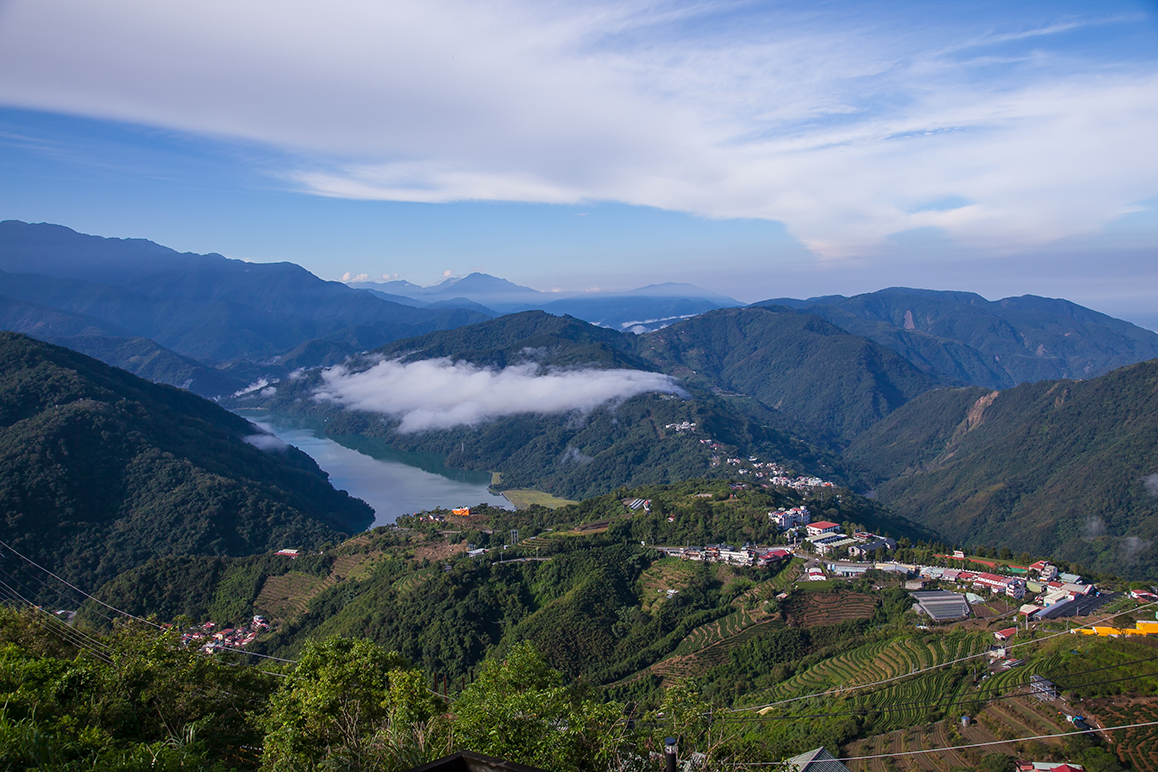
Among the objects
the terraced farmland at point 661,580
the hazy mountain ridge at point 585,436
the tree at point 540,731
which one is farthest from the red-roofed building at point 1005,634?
the hazy mountain ridge at point 585,436

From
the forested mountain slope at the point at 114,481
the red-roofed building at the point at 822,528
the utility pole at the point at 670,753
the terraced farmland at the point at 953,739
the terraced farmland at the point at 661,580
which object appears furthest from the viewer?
the forested mountain slope at the point at 114,481

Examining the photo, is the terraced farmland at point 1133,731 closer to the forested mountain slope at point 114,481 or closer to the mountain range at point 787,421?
the mountain range at point 787,421

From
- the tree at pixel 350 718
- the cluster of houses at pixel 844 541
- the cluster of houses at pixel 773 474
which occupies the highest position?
the tree at pixel 350 718

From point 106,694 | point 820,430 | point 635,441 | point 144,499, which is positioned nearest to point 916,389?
point 820,430

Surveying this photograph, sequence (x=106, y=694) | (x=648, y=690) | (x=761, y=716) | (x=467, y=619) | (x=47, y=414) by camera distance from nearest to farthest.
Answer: (x=106, y=694), (x=761, y=716), (x=648, y=690), (x=467, y=619), (x=47, y=414)

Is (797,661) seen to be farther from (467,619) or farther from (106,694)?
(106,694)

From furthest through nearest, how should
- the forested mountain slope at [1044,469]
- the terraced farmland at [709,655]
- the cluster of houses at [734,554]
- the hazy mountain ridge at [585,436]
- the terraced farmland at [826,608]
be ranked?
the hazy mountain ridge at [585,436], the forested mountain slope at [1044,469], the cluster of houses at [734,554], the terraced farmland at [826,608], the terraced farmland at [709,655]

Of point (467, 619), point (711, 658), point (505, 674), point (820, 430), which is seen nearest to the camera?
point (505, 674)

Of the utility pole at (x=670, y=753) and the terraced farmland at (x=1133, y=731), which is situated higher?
the utility pole at (x=670, y=753)
